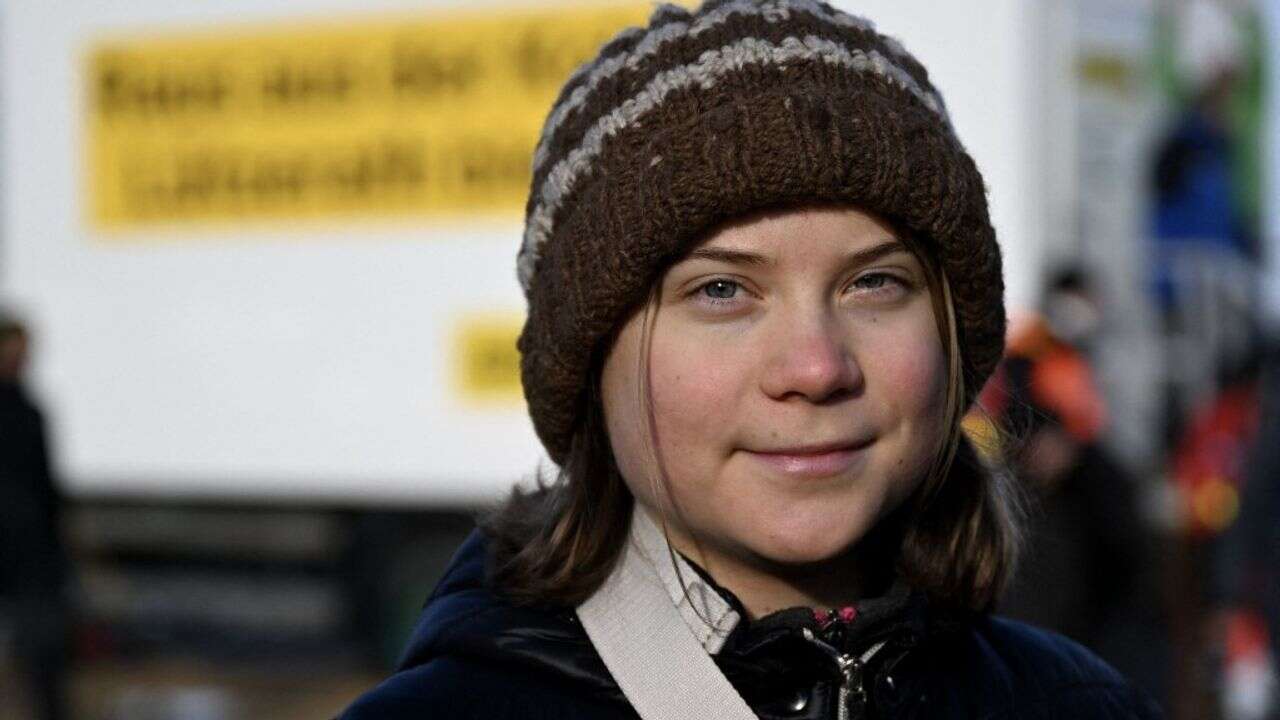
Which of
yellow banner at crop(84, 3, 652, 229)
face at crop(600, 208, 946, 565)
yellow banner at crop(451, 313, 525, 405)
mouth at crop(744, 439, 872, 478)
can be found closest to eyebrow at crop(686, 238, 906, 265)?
face at crop(600, 208, 946, 565)

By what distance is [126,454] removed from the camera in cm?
797

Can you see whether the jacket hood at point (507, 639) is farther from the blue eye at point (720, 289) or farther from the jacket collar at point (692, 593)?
the blue eye at point (720, 289)

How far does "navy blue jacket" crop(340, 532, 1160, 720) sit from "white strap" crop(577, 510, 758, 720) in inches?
0.8

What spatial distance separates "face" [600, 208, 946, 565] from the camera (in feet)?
5.58

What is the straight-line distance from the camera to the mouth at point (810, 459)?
5.64 feet

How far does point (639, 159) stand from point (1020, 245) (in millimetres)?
4900

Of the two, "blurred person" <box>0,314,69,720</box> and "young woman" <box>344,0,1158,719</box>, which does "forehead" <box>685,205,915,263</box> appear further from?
"blurred person" <box>0,314,69,720</box>

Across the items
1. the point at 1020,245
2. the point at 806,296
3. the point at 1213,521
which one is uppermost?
the point at 806,296

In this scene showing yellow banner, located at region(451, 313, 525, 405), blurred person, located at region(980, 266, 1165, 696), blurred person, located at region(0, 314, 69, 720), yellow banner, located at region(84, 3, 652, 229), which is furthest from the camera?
yellow banner, located at region(451, 313, 525, 405)

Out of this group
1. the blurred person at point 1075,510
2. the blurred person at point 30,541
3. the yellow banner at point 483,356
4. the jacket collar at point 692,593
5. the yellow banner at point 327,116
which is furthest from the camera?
the yellow banner at point 483,356

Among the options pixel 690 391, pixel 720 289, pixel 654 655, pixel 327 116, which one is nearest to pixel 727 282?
pixel 720 289

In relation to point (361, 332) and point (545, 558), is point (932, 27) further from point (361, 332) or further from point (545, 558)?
point (545, 558)

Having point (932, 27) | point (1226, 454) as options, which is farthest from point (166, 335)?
point (1226, 454)

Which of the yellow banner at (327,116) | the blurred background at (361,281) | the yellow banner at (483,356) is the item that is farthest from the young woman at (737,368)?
the yellow banner at (483,356)
